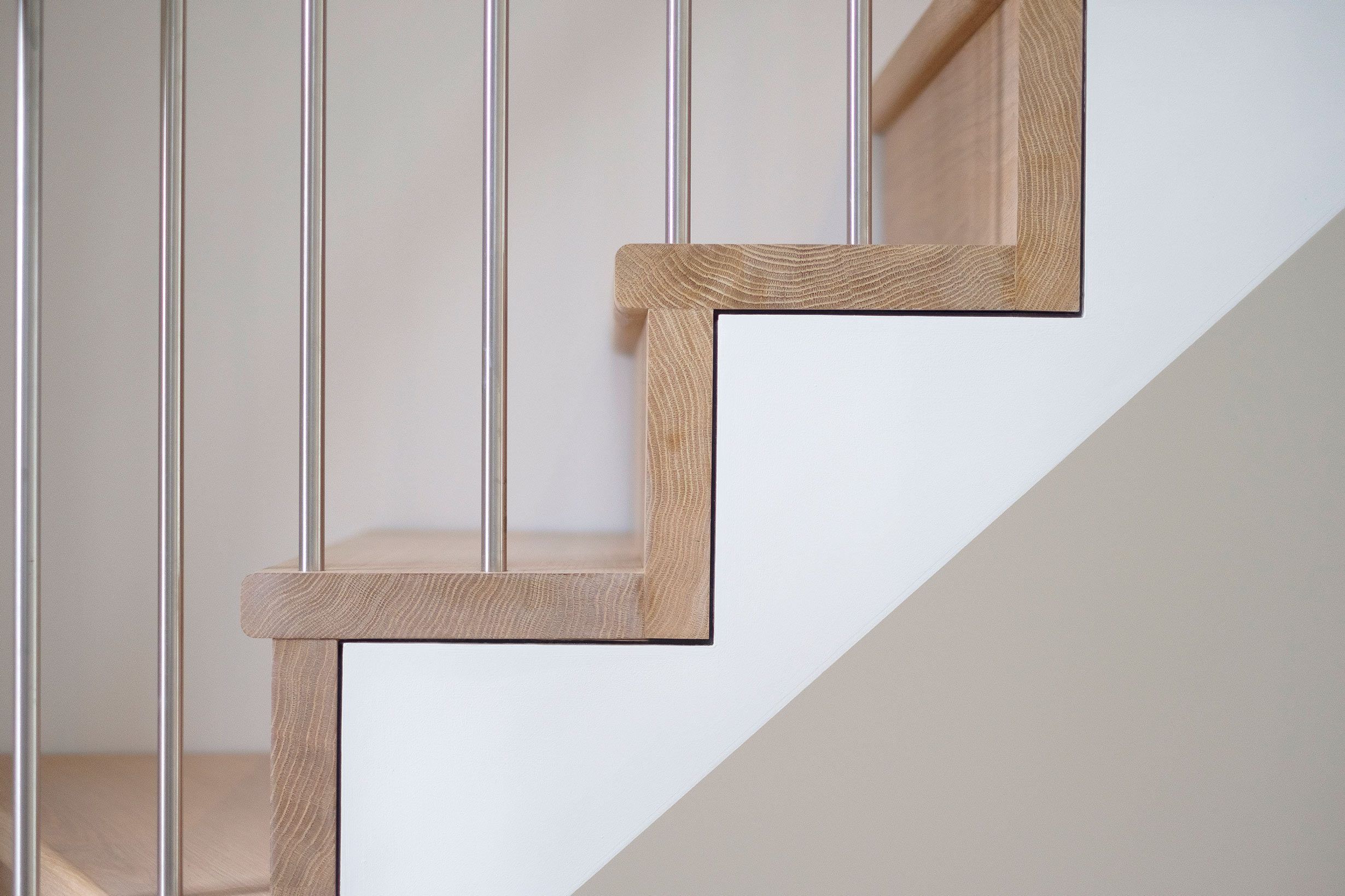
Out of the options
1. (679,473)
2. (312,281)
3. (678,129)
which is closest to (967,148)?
(678,129)

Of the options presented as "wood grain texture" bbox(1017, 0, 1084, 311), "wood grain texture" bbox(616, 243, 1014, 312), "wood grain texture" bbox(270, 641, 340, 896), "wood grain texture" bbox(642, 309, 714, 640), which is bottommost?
"wood grain texture" bbox(270, 641, 340, 896)

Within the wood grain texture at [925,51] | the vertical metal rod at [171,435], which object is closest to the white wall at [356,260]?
the wood grain texture at [925,51]

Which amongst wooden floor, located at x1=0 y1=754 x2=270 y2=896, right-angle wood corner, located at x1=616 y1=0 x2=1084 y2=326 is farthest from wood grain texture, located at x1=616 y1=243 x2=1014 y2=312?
wooden floor, located at x1=0 y1=754 x2=270 y2=896

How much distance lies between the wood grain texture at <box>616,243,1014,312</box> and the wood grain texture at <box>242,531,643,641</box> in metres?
0.19

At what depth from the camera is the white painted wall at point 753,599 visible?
0.57 metres

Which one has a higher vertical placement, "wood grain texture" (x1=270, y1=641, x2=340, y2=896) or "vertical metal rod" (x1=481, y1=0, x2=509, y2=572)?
"vertical metal rod" (x1=481, y1=0, x2=509, y2=572)

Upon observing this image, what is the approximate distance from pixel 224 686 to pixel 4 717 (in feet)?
1.07

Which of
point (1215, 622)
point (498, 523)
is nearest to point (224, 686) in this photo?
point (498, 523)

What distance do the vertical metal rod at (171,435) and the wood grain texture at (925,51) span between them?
62 centimetres

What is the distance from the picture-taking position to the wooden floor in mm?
772

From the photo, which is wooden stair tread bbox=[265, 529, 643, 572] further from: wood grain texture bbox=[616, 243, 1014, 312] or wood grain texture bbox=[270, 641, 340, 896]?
wood grain texture bbox=[616, 243, 1014, 312]

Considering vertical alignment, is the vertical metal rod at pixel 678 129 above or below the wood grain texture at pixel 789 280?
above

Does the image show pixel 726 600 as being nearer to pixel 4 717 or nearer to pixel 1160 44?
pixel 1160 44

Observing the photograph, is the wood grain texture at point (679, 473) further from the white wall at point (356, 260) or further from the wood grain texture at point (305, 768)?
the white wall at point (356, 260)
